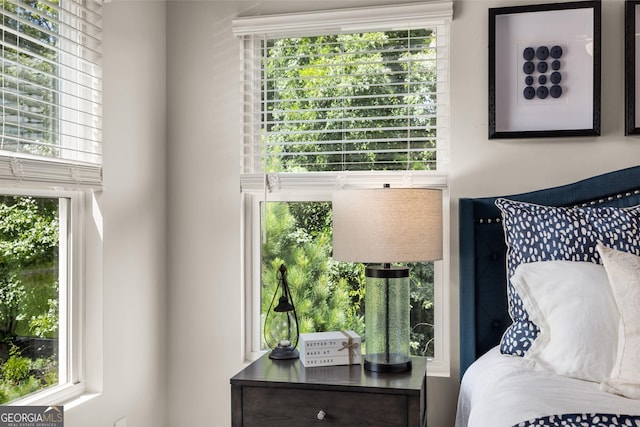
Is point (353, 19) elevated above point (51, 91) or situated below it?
above

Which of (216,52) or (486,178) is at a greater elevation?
(216,52)

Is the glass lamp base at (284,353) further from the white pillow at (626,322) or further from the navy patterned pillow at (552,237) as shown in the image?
the white pillow at (626,322)

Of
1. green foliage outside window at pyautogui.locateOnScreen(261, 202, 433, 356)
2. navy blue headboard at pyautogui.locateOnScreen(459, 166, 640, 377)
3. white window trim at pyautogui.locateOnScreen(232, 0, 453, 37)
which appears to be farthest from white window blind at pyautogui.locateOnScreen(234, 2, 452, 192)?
navy blue headboard at pyautogui.locateOnScreen(459, 166, 640, 377)

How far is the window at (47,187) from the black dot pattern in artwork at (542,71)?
169 centimetres

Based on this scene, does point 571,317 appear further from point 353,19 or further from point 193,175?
point 193,175

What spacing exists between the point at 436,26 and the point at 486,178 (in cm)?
70

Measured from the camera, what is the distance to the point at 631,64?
2.20 metres

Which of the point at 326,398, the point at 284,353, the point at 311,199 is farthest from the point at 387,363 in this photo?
the point at 311,199

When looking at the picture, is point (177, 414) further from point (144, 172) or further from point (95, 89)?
point (95, 89)

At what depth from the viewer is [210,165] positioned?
265cm

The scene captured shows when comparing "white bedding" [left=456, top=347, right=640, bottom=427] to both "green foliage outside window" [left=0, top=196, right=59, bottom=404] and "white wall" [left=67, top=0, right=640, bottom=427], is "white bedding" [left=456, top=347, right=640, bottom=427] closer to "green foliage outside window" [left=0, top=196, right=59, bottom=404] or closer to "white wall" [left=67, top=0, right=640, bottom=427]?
"white wall" [left=67, top=0, right=640, bottom=427]

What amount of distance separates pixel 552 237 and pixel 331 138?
1.06 meters

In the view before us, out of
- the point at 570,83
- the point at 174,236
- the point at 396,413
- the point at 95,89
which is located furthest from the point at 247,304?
the point at 570,83

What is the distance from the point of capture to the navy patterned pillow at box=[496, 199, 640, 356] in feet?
6.35
